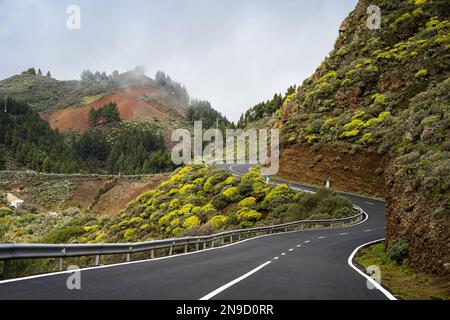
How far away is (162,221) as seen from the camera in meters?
37.7

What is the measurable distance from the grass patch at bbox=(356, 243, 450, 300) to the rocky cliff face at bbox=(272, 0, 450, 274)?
808mm

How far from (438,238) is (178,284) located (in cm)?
752

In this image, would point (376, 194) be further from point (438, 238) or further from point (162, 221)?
point (438, 238)

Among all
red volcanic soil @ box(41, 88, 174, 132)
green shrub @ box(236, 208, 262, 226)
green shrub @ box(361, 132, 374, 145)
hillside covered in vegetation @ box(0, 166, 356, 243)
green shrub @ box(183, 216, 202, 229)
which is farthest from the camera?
red volcanic soil @ box(41, 88, 174, 132)

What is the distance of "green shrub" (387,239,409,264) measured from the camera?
14352mm

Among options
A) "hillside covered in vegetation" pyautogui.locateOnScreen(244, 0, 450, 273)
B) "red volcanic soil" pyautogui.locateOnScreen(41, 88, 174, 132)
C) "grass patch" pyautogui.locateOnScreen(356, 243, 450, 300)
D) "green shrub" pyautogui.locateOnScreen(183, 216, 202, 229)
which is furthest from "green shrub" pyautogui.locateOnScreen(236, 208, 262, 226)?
"red volcanic soil" pyautogui.locateOnScreen(41, 88, 174, 132)

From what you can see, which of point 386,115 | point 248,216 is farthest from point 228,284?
point 386,115

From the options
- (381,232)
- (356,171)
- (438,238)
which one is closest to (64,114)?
(356,171)

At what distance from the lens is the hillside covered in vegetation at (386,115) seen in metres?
15.8

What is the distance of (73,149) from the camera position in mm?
133750

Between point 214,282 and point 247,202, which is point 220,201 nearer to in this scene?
point 247,202

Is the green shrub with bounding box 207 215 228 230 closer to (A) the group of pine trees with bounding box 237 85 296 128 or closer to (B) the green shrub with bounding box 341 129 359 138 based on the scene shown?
(B) the green shrub with bounding box 341 129 359 138

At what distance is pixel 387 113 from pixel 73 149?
354 ft

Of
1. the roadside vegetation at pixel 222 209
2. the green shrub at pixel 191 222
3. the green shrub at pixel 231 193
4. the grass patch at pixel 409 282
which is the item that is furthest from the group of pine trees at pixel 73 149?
→ the grass patch at pixel 409 282
